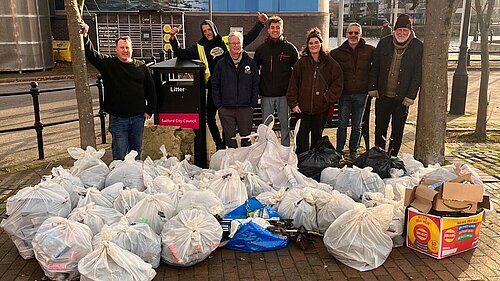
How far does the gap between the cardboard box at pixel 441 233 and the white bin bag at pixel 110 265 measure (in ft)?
7.13

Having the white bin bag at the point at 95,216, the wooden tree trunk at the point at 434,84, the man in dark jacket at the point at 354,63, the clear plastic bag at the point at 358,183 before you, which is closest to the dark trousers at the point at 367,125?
the man in dark jacket at the point at 354,63

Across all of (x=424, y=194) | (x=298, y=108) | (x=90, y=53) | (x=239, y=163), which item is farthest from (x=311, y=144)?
(x=90, y=53)

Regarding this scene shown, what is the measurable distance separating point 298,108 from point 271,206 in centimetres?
166

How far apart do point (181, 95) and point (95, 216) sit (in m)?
2.42

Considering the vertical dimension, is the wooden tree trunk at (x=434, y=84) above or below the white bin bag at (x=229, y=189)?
above

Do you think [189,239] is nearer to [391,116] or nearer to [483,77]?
[391,116]

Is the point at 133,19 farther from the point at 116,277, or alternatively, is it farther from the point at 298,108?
the point at 116,277

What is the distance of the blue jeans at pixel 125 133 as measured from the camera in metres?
5.42

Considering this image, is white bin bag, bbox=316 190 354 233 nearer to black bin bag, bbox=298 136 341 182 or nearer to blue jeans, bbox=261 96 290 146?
black bin bag, bbox=298 136 341 182

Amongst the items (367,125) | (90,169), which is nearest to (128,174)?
(90,169)

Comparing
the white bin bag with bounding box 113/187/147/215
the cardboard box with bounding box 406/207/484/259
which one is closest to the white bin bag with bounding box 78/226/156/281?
the white bin bag with bounding box 113/187/147/215

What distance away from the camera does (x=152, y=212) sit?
13.1 ft

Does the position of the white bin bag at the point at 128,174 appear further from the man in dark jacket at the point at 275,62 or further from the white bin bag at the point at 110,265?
the man in dark jacket at the point at 275,62

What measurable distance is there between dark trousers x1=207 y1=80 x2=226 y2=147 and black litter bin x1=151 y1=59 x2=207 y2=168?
0.22 metres
